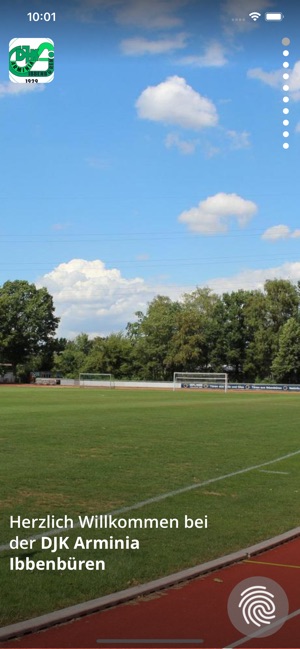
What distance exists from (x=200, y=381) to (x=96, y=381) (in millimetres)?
16198

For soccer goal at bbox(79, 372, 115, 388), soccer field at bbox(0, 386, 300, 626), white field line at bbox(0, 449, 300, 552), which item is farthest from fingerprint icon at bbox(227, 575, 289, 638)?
soccer goal at bbox(79, 372, 115, 388)

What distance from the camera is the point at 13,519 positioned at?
920 cm

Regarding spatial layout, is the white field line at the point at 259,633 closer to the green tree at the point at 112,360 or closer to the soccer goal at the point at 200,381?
the soccer goal at the point at 200,381

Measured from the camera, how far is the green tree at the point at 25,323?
10919 centimetres

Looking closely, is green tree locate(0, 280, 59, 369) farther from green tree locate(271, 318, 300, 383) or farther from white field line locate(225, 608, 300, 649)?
white field line locate(225, 608, 300, 649)

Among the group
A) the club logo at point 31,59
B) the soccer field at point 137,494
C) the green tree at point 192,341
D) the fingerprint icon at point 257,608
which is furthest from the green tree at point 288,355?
the fingerprint icon at point 257,608

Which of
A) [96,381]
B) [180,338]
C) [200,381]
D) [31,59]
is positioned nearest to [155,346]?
[180,338]

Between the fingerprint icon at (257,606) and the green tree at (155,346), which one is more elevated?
the green tree at (155,346)

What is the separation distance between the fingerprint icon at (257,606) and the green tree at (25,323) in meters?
103

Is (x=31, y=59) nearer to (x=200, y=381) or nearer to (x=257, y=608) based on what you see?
(x=257, y=608)

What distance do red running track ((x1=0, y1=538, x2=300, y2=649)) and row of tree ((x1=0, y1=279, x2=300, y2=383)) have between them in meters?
87.6

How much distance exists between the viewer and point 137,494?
11219 mm

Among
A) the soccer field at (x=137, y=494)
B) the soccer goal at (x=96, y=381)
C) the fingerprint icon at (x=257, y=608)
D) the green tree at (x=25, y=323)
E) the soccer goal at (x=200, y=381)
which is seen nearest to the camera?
the fingerprint icon at (x=257, y=608)

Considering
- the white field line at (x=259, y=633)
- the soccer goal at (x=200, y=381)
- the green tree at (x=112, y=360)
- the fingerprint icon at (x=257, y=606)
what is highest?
the green tree at (x=112, y=360)
